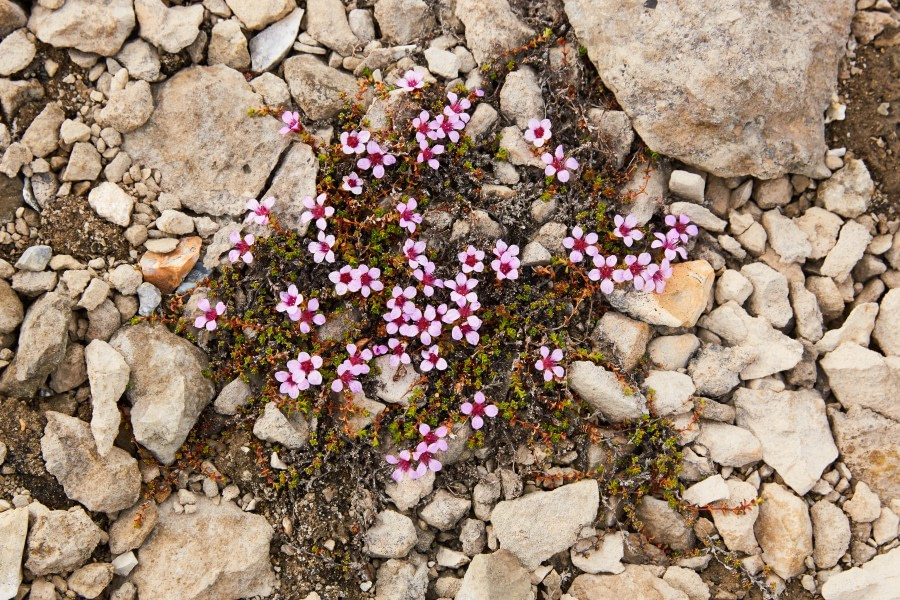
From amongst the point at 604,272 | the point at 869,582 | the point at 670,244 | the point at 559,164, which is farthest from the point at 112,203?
the point at 869,582

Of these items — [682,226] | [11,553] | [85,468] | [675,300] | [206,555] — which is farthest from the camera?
[682,226]

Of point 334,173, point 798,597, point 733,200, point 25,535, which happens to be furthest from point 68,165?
point 798,597

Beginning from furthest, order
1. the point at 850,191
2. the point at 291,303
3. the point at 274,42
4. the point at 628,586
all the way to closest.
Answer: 1. the point at 850,191
2. the point at 274,42
3. the point at 291,303
4. the point at 628,586

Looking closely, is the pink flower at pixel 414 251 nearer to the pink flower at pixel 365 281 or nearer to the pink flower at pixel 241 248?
the pink flower at pixel 365 281

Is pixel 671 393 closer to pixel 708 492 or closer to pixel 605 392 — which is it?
pixel 605 392

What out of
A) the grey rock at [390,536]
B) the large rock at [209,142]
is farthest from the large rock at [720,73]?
the grey rock at [390,536]

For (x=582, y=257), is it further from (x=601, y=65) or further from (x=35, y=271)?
(x=35, y=271)
